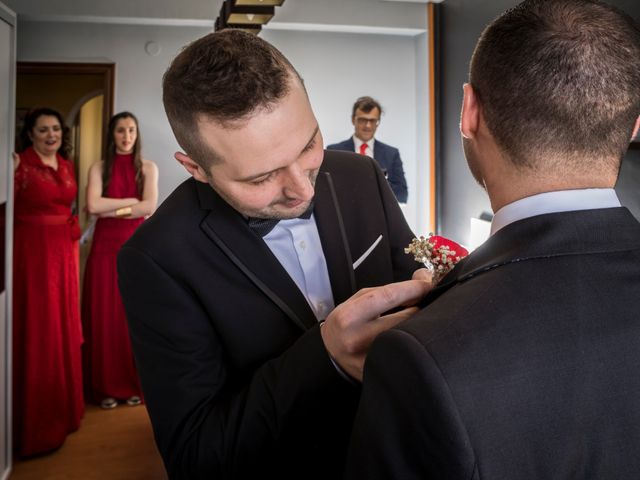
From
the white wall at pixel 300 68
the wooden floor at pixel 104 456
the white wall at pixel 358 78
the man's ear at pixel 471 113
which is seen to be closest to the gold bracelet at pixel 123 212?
the white wall at pixel 300 68

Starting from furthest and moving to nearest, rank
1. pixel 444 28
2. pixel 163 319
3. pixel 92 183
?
pixel 444 28, pixel 92 183, pixel 163 319

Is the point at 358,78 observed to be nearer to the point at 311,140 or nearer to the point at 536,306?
the point at 311,140

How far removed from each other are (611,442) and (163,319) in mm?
865

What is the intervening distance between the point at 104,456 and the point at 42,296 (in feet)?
3.55

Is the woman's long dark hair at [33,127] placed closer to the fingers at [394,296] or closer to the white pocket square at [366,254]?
the white pocket square at [366,254]

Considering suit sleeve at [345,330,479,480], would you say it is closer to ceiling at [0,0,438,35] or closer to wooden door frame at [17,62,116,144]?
ceiling at [0,0,438,35]

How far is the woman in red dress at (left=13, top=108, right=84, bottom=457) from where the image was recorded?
3.85 m

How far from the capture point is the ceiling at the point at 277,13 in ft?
15.6

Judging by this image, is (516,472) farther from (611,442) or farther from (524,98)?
(524,98)

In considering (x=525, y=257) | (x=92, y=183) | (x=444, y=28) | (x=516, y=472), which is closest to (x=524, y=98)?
(x=525, y=257)

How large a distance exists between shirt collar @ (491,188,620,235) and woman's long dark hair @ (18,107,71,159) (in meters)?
3.93

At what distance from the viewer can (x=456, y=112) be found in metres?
5.12

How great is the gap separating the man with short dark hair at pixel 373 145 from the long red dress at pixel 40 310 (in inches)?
95.1

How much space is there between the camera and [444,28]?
529cm
